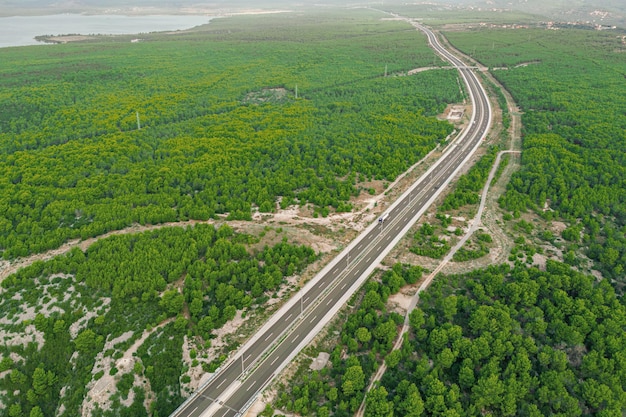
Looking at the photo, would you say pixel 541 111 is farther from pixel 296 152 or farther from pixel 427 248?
pixel 427 248

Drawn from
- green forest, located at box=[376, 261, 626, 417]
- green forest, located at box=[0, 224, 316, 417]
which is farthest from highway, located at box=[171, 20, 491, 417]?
green forest, located at box=[376, 261, 626, 417]

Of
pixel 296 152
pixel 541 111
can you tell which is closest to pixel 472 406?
pixel 296 152

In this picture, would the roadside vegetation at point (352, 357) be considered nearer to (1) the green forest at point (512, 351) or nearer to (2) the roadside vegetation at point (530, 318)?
(2) the roadside vegetation at point (530, 318)

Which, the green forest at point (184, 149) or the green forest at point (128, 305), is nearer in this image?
the green forest at point (128, 305)

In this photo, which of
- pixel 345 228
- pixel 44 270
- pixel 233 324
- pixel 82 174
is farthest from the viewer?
pixel 82 174

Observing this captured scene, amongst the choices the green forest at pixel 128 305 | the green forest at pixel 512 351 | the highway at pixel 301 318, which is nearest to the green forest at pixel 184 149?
the green forest at pixel 128 305

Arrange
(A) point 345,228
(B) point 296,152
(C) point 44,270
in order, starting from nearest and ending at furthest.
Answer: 1. (C) point 44,270
2. (A) point 345,228
3. (B) point 296,152

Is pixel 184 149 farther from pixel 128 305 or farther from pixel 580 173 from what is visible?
pixel 580 173
